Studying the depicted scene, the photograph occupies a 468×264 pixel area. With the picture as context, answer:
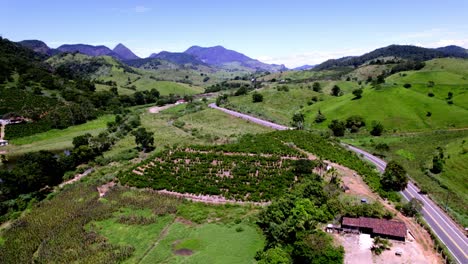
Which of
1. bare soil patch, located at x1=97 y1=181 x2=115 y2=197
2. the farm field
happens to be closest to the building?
the farm field

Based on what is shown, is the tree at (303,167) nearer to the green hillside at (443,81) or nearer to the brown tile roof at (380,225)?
the brown tile roof at (380,225)

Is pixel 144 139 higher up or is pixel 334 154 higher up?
pixel 144 139

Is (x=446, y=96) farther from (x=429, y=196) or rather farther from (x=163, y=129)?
(x=163, y=129)

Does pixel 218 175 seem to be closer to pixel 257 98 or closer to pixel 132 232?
pixel 132 232

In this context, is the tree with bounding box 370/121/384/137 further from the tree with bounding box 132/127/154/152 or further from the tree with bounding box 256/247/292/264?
the tree with bounding box 256/247/292/264

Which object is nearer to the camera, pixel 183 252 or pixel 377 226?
pixel 183 252

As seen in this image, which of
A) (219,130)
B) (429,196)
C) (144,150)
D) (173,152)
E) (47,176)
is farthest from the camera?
(219,130)

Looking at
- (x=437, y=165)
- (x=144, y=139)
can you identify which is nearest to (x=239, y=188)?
(x=144, y=139)

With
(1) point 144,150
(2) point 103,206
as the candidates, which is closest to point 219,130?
(1) point 144,150
